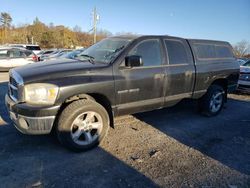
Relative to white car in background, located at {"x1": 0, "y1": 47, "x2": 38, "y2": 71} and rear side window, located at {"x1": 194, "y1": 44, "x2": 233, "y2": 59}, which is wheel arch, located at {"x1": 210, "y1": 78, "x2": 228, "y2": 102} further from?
white car in background, located at {"x1": 0, "y1": 47, "x2": 38, "y2": 71}

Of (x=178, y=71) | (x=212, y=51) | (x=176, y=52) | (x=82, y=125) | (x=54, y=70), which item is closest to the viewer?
(x=54, y=70)

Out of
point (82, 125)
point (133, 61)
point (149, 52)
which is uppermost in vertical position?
point (149, 52)

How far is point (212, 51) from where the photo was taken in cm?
638

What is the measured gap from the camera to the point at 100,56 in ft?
15.8

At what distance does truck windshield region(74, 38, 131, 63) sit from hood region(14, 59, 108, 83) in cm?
31

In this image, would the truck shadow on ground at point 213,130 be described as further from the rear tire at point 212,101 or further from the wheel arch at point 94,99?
the wheel arch at point 94,99

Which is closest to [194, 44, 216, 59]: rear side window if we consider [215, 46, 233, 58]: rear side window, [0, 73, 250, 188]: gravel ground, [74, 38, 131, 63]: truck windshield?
[215, 46, 233, 58]: rear side window

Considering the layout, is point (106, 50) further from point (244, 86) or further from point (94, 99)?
point (244, 86)

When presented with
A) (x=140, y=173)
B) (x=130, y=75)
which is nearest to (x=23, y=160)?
(x=140, y=173)

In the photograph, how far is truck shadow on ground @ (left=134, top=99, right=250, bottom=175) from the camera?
13.9 ft

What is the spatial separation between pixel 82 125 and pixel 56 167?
0.80 meters

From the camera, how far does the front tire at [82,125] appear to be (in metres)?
3.91

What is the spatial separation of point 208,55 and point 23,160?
15.6 ft

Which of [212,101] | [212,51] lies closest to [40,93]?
[212,101]
